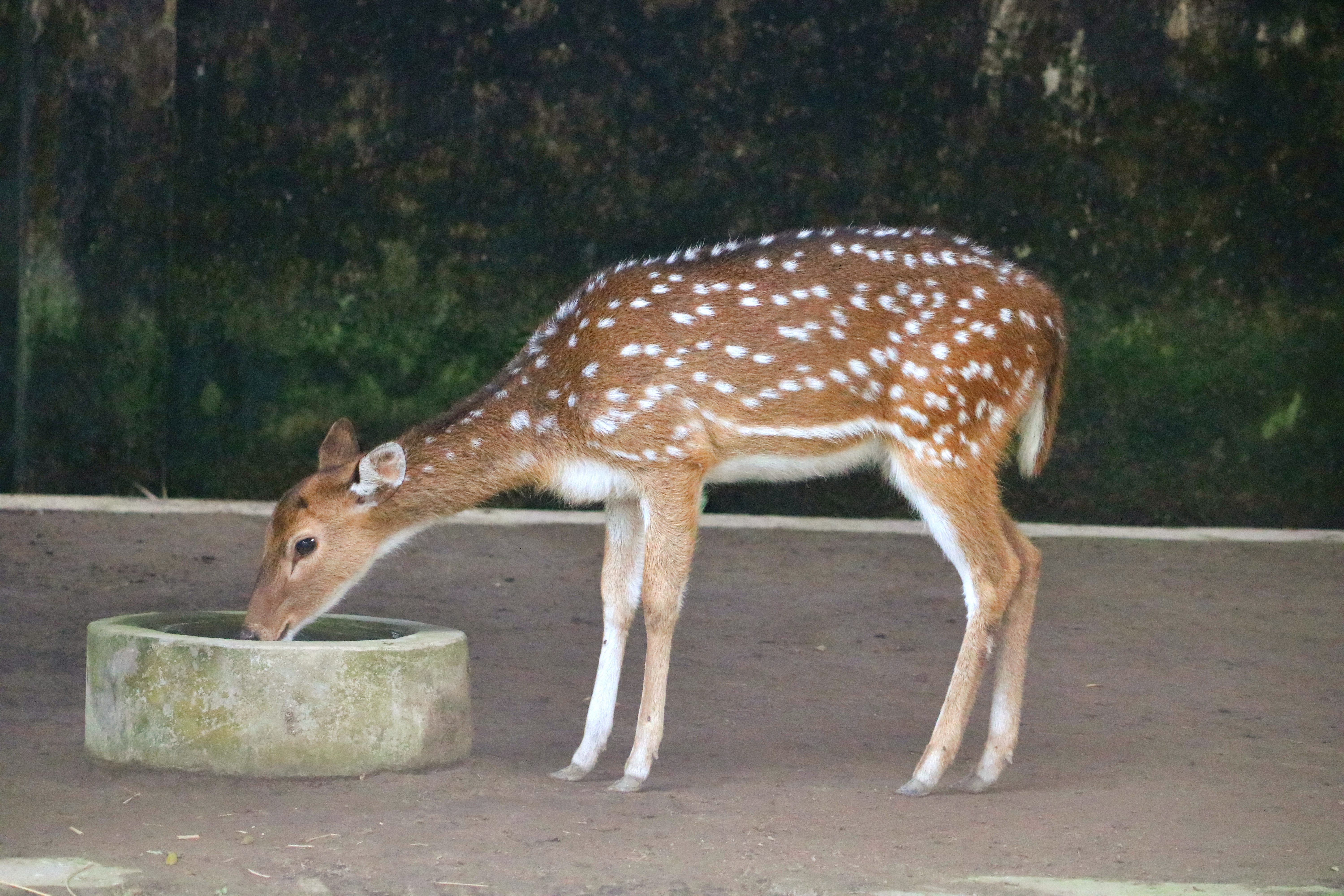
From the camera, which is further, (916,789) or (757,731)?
(757,731)

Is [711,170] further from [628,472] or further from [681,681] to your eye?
[628,472]

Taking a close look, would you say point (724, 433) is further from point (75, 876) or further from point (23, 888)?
point (23, 888)

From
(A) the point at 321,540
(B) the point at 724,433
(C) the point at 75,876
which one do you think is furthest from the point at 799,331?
(C) the point at 75,876

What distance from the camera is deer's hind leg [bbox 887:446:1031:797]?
17.4 feet

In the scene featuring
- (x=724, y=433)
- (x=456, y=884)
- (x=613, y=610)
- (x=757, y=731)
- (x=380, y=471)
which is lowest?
(x=757, y=731)

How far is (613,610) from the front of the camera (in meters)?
5.54

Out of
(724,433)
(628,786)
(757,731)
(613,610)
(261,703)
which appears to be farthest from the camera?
(757,731)

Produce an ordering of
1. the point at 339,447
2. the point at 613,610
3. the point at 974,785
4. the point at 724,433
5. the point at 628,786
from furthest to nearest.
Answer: the point at 339,447 < the point at 613,610 < the point at 724,433 < the point at 974,785 < the point at 628,786

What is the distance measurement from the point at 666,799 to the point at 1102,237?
14.9 ft

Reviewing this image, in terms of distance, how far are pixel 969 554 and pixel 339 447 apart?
1.86m

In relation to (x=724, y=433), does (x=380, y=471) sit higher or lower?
lower

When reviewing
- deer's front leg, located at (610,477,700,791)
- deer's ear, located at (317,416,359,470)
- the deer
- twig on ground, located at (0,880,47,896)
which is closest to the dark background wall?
deer's ear, located at (317,416,359,470)

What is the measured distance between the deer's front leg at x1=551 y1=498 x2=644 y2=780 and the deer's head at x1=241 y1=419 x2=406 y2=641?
0.64 meters

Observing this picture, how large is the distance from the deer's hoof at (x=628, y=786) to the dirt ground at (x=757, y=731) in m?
0.05
